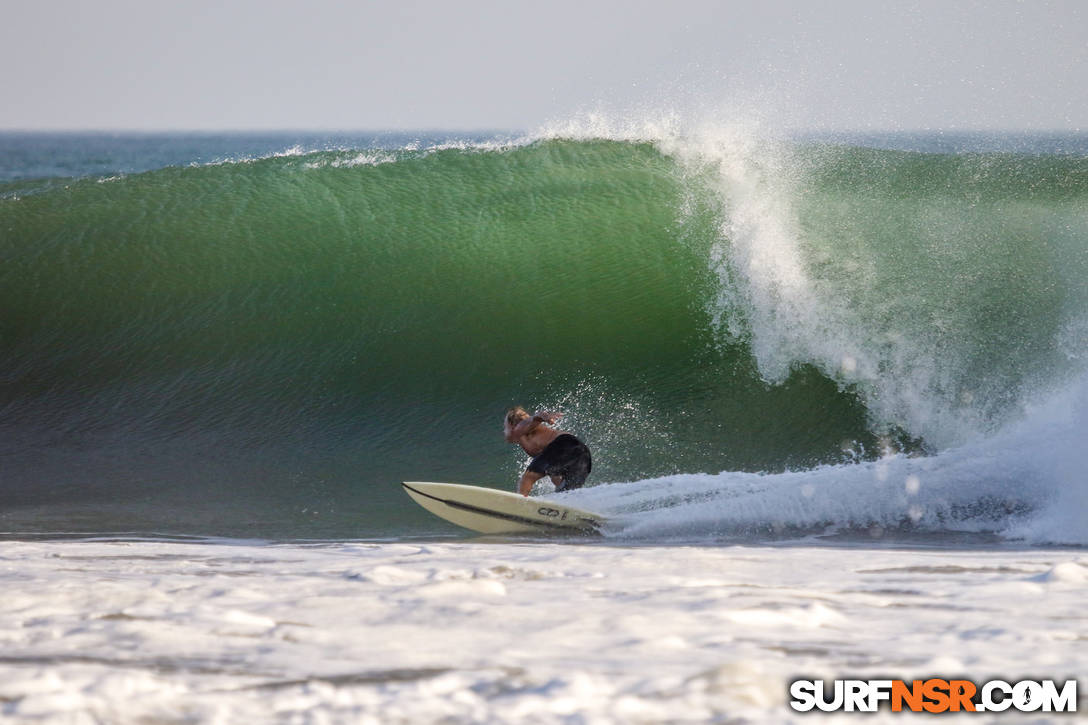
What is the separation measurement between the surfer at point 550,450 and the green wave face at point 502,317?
461mm

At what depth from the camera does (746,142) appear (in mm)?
8766

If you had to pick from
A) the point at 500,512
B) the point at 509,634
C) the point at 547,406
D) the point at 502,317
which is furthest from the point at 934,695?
the point at 502,317

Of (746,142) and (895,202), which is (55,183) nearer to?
(746,142)

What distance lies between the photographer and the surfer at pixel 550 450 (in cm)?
574

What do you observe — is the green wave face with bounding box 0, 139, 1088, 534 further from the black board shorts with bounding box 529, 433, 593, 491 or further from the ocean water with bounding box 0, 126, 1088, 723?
the black board shorts with bounding box 529, 433, 593, 491

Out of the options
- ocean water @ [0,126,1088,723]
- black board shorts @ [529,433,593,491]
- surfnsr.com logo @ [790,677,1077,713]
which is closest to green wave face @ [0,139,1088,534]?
ocean water @ [0,126,1088,723]

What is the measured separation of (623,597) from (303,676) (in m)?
1.12

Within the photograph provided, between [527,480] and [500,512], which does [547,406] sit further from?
[500,512]

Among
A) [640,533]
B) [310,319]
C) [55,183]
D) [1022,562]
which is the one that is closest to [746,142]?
[310,319]

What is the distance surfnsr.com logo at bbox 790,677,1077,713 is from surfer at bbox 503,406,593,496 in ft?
11.7

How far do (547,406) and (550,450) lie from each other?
1.60 m

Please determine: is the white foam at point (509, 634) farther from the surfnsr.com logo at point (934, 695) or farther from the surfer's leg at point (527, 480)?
the surfer's leg at point (527, 480)

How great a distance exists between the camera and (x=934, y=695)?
2135mm

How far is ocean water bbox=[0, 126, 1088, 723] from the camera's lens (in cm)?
246
